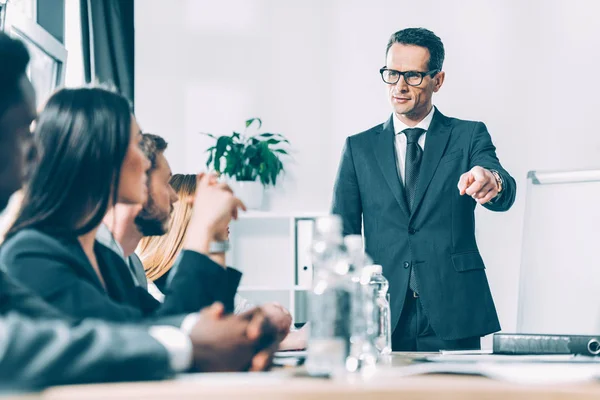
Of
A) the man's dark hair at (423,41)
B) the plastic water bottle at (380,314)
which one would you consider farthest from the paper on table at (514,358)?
the man's dark hair at (423,41)

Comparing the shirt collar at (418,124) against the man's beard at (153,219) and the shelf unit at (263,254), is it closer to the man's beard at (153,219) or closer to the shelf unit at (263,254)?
the man's beard at (153,219)

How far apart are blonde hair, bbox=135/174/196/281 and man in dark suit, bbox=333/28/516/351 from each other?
1.74 feet

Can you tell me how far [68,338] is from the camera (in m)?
0.90

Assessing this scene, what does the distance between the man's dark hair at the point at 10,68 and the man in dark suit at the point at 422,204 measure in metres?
1.63

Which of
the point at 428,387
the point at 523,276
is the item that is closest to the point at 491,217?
the point at 523,276

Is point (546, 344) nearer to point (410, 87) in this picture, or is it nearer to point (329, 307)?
point (329, 307)

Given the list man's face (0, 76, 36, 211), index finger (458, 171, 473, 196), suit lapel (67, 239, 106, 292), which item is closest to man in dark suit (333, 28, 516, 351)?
index finger (458, 171, 473, 196)

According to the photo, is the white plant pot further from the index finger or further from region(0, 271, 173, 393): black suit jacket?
region(0, 271, 173, 393): black suit jacket

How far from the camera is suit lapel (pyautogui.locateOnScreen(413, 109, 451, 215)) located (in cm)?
265

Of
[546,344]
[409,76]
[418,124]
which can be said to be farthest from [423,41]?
[546,344]

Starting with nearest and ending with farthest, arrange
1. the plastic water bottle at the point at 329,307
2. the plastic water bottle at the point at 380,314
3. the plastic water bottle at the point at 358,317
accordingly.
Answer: the plastic water bottle at the point at 329,307 → the plastic water bottle at the point at 358,317 → the plastic water bottle at the point at 380,314

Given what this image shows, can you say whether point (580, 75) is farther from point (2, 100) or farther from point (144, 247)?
point (2, 100)

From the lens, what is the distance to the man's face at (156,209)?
6.37 ft

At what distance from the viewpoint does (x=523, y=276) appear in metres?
3.63
